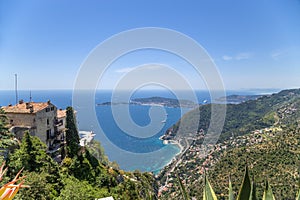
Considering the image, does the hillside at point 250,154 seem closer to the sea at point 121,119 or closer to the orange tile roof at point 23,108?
the sea at point 121,119

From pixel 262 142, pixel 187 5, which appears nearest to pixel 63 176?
pixel 187 5

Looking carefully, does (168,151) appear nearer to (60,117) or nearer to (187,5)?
(60,117)

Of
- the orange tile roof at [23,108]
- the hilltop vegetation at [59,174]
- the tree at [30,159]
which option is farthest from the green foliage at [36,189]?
the orange tile roof at [23,108]

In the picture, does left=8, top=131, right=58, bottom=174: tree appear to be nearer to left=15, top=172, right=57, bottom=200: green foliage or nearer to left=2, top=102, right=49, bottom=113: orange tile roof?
left=15, top=172, right=57, bottom=200: green foliage

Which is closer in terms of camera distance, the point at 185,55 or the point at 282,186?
the point at 185,55

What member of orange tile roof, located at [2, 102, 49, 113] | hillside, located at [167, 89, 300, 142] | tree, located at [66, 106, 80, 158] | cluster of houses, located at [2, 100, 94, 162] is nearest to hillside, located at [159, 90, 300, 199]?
hillside, located at [167, 89, 300, 142]
